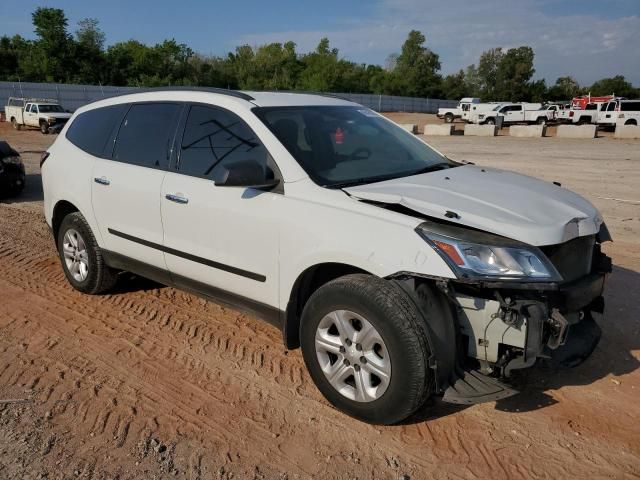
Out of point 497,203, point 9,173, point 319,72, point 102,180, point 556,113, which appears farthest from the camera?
point 319,72

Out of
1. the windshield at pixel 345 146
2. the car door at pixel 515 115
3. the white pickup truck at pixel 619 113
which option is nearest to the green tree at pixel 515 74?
the car door at pixel 515 115

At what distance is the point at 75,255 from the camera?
17.3ft

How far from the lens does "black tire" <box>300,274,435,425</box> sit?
283 cm

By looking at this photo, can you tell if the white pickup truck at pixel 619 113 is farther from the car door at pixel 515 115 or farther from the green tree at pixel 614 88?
the green tree at pixel 614 88

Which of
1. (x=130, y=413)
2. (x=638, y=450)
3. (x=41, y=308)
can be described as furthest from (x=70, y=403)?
(x=638, y=450)

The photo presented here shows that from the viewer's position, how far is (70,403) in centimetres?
339

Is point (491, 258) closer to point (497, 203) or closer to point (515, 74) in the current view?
point (497, 203)

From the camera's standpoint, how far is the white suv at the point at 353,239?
111 inches

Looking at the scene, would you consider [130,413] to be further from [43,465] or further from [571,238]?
[571,238]

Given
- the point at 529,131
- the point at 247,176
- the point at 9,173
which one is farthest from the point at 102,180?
the point at 529,131

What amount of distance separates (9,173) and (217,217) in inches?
328

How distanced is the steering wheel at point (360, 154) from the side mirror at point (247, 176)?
67 centimetres

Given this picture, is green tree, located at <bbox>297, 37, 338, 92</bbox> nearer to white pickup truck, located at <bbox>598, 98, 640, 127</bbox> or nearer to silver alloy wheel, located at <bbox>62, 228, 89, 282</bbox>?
white pickup truck, located at <bbox>598, 98, 640, 127</bbox>

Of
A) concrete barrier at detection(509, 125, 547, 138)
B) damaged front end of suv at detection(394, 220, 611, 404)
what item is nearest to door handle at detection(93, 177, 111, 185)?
damaged front end of suv at detection(394, 220, 611, 404)
